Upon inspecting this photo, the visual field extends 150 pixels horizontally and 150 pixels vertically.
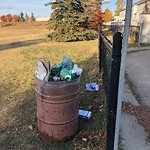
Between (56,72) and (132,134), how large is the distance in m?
1.50

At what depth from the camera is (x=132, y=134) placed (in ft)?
10.6

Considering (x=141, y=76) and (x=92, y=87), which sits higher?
(x=92, y=87)

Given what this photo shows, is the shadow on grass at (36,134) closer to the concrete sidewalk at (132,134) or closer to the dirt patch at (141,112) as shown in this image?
the concrete sidewalk at (132,134)

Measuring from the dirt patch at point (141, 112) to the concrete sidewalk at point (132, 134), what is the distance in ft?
0.29

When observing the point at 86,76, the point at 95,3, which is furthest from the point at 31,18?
the point at 86,76

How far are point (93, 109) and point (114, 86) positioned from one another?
2.11m

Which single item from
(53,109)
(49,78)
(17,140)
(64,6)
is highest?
(64,6)

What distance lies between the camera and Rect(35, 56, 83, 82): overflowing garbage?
9.98ft

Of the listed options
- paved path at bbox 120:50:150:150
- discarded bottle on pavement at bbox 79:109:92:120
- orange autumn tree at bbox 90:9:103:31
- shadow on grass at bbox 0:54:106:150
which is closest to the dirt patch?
paved path at bbox 120:50:150:150

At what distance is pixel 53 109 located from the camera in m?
2.99

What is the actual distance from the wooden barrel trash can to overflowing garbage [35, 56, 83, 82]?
97mm

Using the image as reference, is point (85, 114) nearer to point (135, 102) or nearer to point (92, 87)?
point (135, 102)

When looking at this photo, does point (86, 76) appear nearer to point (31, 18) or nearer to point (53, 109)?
point (53, 109)

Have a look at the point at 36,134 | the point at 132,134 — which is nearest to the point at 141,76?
the point at 132,134
